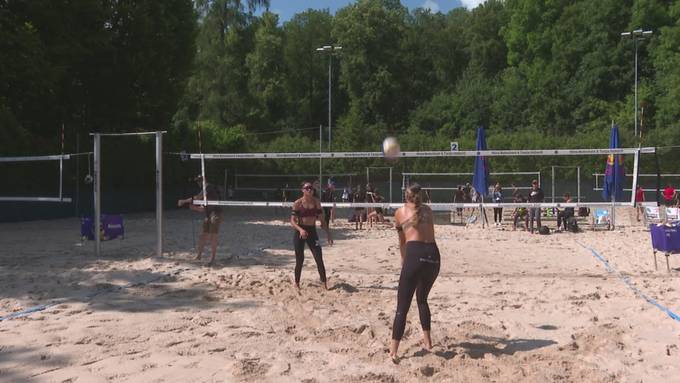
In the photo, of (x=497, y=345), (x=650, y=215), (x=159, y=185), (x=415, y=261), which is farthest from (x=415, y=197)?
(x=650, y=215)

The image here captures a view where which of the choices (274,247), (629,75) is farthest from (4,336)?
(629,75)

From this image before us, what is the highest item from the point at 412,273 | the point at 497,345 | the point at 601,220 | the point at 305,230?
the point at 305,230

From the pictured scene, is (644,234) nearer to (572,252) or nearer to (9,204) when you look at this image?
(572,252)

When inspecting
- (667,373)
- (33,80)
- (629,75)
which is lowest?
(667,373)

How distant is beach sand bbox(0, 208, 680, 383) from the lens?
434 cm

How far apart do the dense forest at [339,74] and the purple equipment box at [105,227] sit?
6162 millimetres

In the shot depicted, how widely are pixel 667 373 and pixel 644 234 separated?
33.3ft

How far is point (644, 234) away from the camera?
43.7 feet

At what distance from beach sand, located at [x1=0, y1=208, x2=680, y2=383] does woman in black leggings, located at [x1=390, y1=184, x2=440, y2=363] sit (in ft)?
0.93

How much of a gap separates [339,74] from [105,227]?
3876 centimetres

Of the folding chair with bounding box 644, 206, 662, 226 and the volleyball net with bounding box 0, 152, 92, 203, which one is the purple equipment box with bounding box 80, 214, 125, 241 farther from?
the folding chair with bounding box 644, 206, 662, 226

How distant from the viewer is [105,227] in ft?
37.2

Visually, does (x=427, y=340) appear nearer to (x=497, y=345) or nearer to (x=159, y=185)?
(x=497, y=345)

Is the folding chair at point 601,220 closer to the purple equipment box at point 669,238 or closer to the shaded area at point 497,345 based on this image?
the purple equipment box at point 669,238
